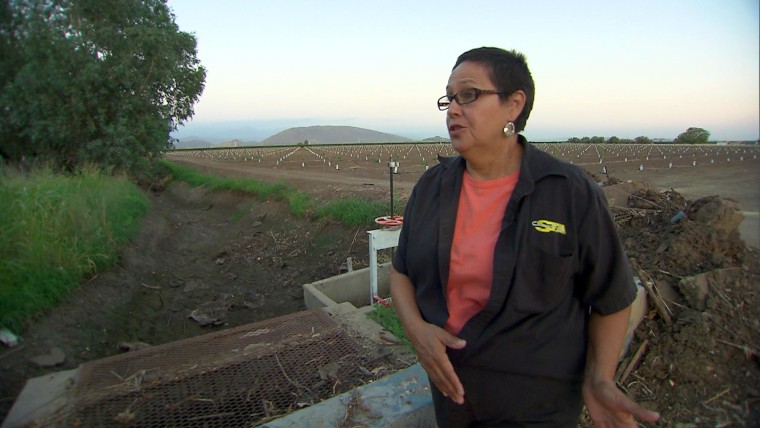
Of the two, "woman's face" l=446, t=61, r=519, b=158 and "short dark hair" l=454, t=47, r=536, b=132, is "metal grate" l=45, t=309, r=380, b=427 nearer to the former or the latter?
"woman's face" l=446, t=61, r=519, b=158

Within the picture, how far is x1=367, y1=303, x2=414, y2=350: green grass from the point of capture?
384cm

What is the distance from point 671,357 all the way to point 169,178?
67.8 feet

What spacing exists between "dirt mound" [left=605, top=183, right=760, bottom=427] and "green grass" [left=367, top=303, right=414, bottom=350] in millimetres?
1725

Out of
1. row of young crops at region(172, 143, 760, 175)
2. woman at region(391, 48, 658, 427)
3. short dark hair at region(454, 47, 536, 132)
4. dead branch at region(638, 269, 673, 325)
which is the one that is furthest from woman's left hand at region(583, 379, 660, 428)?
row of young crops at region(172, 143, 760, 175)

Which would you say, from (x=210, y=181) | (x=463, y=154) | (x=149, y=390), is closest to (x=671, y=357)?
(x=463, y=154)

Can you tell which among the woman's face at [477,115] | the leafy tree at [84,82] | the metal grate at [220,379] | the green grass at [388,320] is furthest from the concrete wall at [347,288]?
the leafy tree at [84,82]

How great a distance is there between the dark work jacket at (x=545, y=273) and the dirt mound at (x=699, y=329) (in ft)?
5.66

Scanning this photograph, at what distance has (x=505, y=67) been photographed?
5.04ft

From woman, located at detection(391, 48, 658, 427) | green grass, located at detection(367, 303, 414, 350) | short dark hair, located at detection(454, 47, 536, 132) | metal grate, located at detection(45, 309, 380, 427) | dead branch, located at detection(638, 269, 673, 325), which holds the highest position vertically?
short dark hair, located at detection(454, 47, 536, 132)

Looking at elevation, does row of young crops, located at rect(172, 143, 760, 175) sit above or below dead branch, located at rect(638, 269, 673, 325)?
below

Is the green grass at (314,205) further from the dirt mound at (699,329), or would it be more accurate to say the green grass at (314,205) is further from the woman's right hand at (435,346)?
the woman's right hand at (435,346)

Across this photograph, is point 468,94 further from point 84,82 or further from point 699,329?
point 84,82

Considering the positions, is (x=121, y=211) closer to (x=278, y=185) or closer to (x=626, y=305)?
(x=278, y=185)

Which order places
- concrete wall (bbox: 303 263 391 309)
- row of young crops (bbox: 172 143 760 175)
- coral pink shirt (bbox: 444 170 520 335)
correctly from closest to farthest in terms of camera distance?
coral pink shirt (bbox: 444 170 520 335) → concrete wall (bbox: 303 263 391 309) → row of young crops (bbox: 172 143 760 175)
